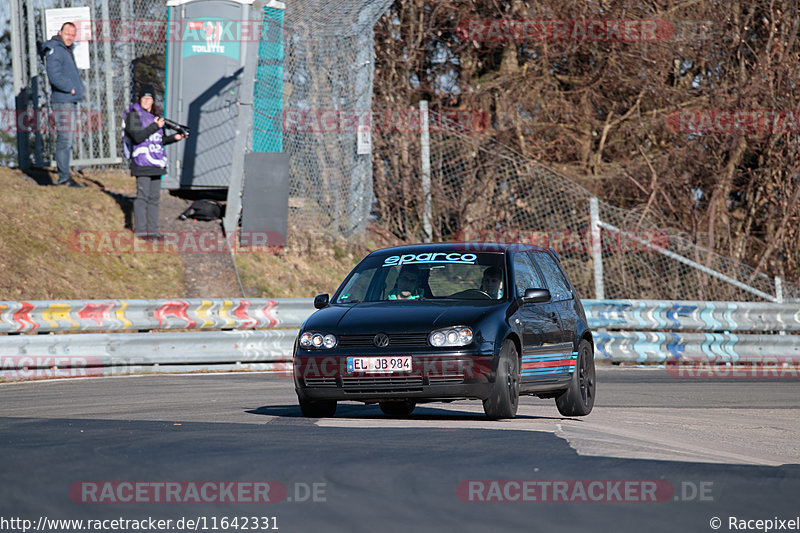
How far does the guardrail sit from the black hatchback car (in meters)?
4.91

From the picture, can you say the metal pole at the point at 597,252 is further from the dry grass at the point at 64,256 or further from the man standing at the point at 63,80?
the man standing at the point at 63,80

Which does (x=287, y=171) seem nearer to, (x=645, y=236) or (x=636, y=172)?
(x=645, y=236)

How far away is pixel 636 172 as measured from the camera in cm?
2584

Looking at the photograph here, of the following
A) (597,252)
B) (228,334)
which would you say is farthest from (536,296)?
(597,252)

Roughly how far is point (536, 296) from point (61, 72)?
1136 centimetres

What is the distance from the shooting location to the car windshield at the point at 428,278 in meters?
9.61

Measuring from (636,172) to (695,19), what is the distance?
3.80 m

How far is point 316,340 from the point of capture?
9.05 meters

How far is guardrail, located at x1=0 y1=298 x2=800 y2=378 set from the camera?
44.4 feet

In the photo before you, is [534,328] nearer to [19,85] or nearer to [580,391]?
[580,391]

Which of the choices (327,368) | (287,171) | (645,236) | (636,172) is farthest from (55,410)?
(636,172)

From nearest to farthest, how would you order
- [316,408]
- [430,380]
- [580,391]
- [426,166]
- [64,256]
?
[430,380] → [316,408] → [580,391] → [64,256] → [426,166]

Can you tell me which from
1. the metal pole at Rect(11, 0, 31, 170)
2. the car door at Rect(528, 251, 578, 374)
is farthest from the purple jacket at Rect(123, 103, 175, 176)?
the car door at Rect(528, 251, 578, 374)

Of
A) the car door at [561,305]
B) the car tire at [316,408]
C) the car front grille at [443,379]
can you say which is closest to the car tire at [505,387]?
the car front grille at [443,379]
